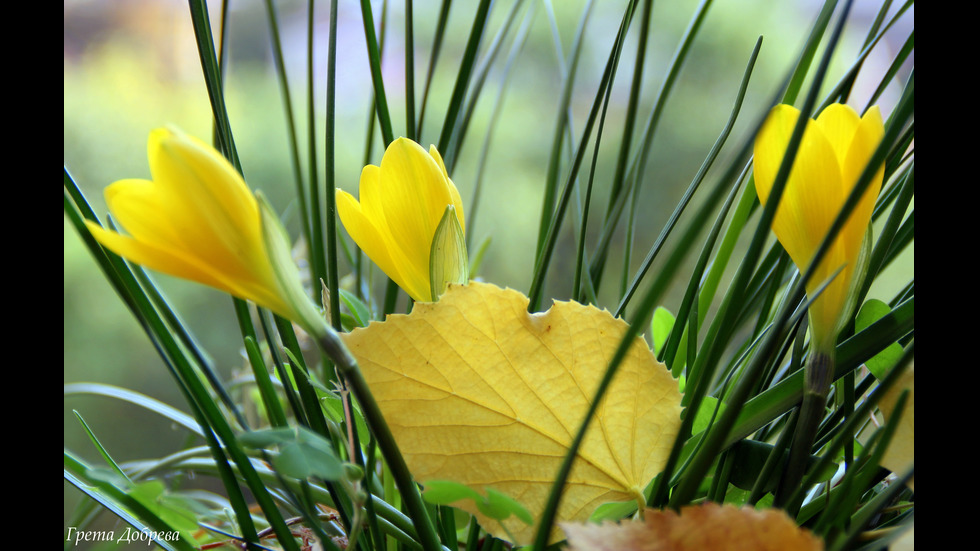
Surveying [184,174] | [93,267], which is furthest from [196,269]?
[93,267]

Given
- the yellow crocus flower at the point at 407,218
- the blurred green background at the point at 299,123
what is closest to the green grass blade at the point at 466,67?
the yellow crocus flower at the point at 407,218

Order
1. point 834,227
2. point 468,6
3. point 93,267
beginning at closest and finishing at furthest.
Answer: point 834,227 → point 93,267 → point 468,6

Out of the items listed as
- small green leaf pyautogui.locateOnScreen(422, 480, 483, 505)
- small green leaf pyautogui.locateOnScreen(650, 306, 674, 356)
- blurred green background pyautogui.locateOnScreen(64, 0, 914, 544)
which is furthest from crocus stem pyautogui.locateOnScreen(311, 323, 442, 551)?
blurred green background pyautogui.locateOnScreen(64, 0, 914, 544)

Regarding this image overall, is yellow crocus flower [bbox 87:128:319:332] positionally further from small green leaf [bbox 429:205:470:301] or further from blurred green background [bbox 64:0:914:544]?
blurred green background [bbox 64:0:914:544]

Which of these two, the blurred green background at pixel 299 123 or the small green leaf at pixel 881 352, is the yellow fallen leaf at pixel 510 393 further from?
the blurred green background at pixel 299 123

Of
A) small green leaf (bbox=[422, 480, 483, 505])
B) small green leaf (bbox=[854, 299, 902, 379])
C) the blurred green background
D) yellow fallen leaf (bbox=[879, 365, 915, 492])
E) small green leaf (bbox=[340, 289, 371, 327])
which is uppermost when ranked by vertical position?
the blurred green background
